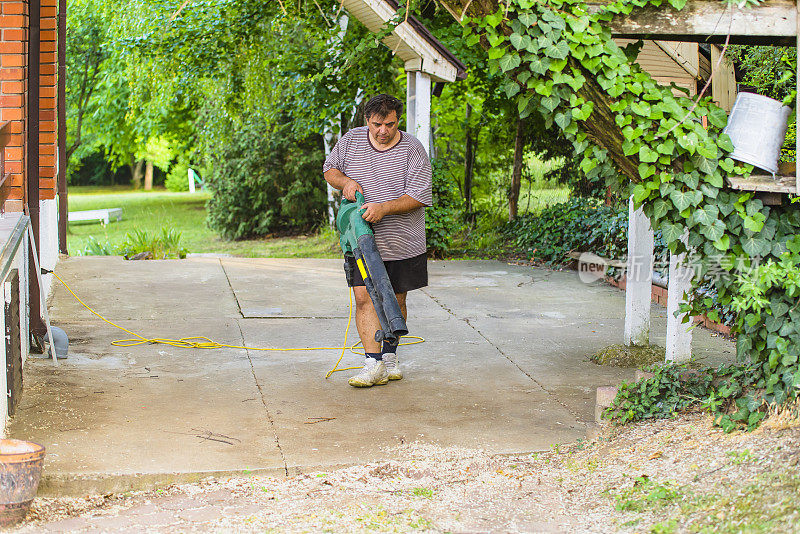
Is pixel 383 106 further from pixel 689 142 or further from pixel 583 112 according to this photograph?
pixel 689 142

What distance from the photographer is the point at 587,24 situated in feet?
12.5

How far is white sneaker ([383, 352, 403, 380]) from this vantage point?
5.46 m

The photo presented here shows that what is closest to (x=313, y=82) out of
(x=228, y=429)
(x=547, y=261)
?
(x=547, y=261)

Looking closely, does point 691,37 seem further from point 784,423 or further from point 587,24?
point 784,423

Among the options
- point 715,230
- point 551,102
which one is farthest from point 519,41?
point 715,230

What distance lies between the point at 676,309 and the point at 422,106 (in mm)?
6262

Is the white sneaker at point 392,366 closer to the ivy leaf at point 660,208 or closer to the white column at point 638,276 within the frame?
the white column at point 638,276

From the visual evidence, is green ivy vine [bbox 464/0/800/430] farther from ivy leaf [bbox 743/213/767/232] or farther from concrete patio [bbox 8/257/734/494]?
concrete patio [bbox 8/257/734/494]

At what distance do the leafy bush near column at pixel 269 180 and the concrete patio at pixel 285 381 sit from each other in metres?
8.24

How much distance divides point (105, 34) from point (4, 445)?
17.2 meters

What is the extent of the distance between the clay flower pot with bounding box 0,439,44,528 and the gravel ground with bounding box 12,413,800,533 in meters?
0.08

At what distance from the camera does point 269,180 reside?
1711 centimetres

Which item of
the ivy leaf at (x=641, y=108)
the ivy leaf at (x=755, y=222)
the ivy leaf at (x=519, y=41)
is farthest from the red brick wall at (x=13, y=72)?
the ivy leaf at (x=755, y=222)

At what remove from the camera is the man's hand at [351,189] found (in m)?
5.18
